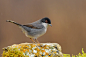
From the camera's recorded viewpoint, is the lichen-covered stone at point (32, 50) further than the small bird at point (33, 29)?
No

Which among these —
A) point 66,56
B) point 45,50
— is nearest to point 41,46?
point 45,50

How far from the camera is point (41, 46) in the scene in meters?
2.13

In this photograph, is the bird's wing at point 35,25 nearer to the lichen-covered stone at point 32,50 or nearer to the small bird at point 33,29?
the small bird at point 33,29

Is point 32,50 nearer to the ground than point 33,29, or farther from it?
nearer to the ground

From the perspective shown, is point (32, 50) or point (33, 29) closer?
point (32, 50)

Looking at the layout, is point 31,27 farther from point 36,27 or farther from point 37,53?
point 37,53

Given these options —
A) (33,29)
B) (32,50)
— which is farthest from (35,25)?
(32,50)

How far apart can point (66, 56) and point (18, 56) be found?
132 cm

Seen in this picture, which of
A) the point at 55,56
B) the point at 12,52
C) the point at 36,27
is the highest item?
the point at 36,27

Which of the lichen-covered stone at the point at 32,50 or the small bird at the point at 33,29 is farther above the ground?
the small bird at the point at 33,29

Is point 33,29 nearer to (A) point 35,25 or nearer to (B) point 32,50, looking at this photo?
(A) point 35,25

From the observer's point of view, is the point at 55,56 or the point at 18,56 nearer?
the point at 18,56

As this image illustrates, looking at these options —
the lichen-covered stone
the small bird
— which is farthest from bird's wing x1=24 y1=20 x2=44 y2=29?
the lichen-covered stone

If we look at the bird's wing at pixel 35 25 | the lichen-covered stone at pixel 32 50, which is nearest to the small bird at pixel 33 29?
the bird's wing at pixel 35 25
